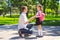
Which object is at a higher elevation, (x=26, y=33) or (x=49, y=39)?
(x=26, y=33)

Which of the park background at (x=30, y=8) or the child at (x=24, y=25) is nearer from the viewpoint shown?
the child at (x=24, y=25)

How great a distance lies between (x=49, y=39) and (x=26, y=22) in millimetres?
3044

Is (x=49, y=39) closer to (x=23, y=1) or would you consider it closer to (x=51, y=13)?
(x=23, y=1)

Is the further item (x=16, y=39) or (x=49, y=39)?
(x=49, y=39)

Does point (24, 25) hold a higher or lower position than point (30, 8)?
higher

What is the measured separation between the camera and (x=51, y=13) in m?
92.0

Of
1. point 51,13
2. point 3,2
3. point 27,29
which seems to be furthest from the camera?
point 51,13

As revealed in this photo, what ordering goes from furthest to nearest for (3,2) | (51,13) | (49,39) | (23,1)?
(51,13) < (3,2) < (23,1) < (49,39)

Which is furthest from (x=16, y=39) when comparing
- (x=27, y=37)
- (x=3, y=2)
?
(x=3, y=2)

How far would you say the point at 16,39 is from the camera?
29.0 feet

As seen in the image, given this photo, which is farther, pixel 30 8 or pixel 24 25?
pixel 30 8

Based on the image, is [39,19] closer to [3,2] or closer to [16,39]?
[16,39]

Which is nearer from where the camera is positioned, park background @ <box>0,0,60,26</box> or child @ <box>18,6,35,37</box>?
child @ <box>18,6,35,37</box>

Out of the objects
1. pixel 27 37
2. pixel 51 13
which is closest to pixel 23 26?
pixel 27 37
